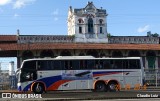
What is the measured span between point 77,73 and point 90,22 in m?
35.3

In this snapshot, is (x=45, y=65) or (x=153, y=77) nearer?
(x=45, y=65)

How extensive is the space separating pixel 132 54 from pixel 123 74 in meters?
20.2

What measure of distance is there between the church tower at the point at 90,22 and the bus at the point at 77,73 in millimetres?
32154

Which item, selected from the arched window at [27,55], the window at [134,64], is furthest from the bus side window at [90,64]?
the arched window at [27,55]

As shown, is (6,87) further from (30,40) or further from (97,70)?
(30,40)

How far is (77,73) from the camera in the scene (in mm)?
26609

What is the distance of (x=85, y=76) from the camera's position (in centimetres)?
2673

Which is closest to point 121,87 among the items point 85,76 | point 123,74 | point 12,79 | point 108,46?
point 123,74

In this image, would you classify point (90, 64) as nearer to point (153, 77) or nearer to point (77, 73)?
point (77, 73)

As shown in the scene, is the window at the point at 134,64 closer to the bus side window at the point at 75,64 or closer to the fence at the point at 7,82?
the bus side window at the point at 75,64

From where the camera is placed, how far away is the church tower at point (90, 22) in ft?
196

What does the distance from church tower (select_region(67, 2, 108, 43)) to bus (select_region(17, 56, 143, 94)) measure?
32.2 meters

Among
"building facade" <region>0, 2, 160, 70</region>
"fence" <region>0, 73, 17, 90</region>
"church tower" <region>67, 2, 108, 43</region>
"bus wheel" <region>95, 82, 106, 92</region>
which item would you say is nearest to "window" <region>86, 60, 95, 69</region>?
"bus wheel" <region>95, 82, 106, 92</region>

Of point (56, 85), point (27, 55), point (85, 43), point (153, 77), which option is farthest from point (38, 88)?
point (85, 43)
